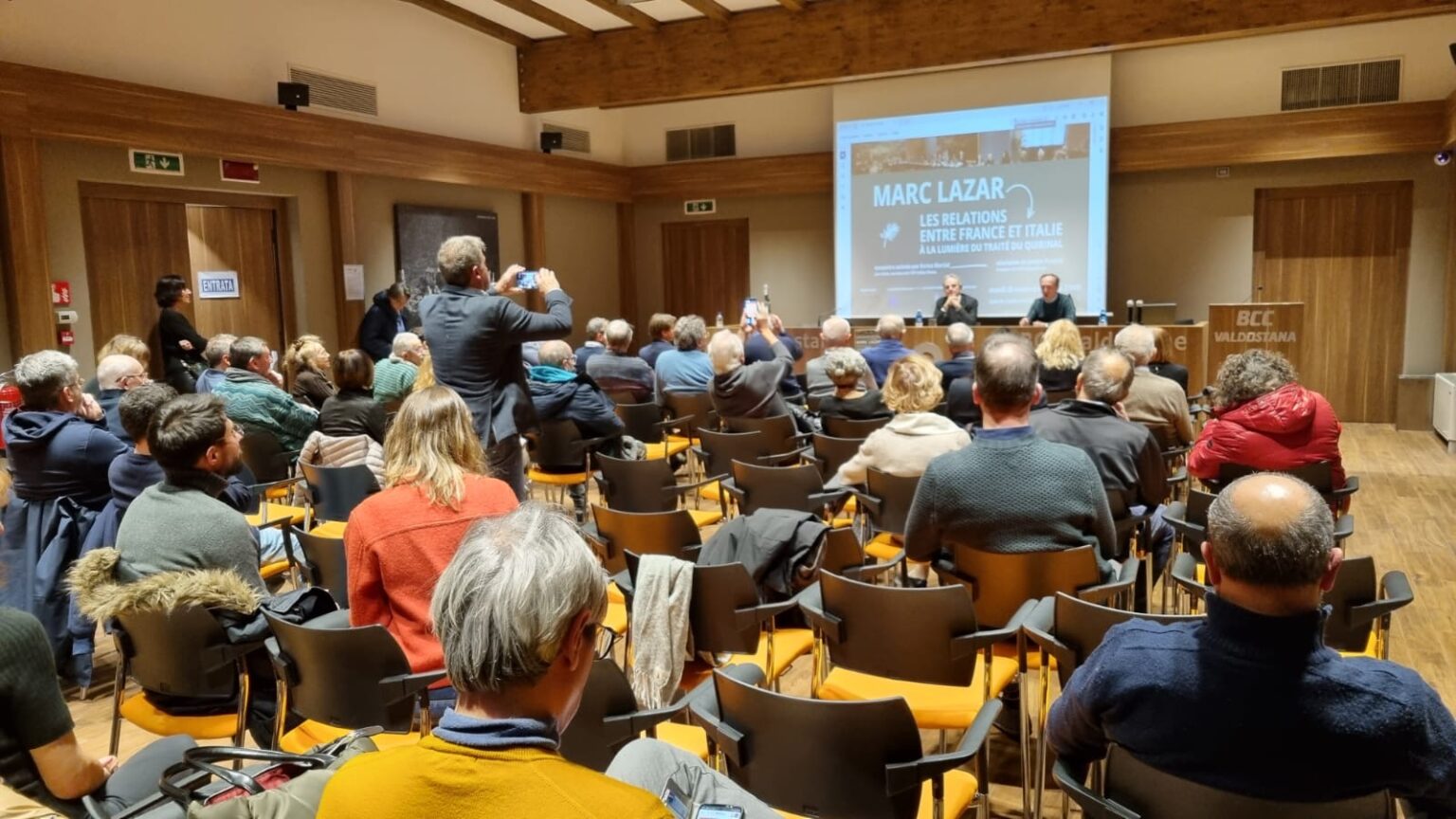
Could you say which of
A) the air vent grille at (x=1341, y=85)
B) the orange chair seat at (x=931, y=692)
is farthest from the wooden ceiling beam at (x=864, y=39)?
the orange chair seat at (x=931, y=692)

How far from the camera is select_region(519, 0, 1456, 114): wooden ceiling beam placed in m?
8.12

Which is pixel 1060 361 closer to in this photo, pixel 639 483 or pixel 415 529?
pixel 639 483

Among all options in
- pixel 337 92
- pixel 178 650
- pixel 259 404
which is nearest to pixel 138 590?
pixel 178 650

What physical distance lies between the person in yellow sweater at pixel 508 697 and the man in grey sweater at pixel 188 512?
1.83 meters

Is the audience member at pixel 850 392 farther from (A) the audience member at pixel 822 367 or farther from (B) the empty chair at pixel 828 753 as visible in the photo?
(B) the empty chair at pixel 828 753

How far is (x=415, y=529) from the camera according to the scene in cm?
250

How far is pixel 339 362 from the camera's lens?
488 cm

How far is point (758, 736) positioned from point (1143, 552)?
2.49 meters

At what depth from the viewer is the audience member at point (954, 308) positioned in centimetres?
1015

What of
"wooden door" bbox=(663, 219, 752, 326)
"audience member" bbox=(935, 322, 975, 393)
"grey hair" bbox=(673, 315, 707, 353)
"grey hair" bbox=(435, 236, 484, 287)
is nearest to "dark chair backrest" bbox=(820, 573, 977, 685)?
"grey hair" bbox=(435, 236, 484, 287)

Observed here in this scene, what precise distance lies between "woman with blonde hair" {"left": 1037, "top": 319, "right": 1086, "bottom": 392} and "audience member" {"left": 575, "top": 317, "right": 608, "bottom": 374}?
312 cm

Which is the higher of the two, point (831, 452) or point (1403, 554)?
point (831, 452)

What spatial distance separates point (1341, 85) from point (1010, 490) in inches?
358

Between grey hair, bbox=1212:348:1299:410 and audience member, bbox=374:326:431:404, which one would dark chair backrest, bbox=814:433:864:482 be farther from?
audience member, bbox=374:326:431:404
